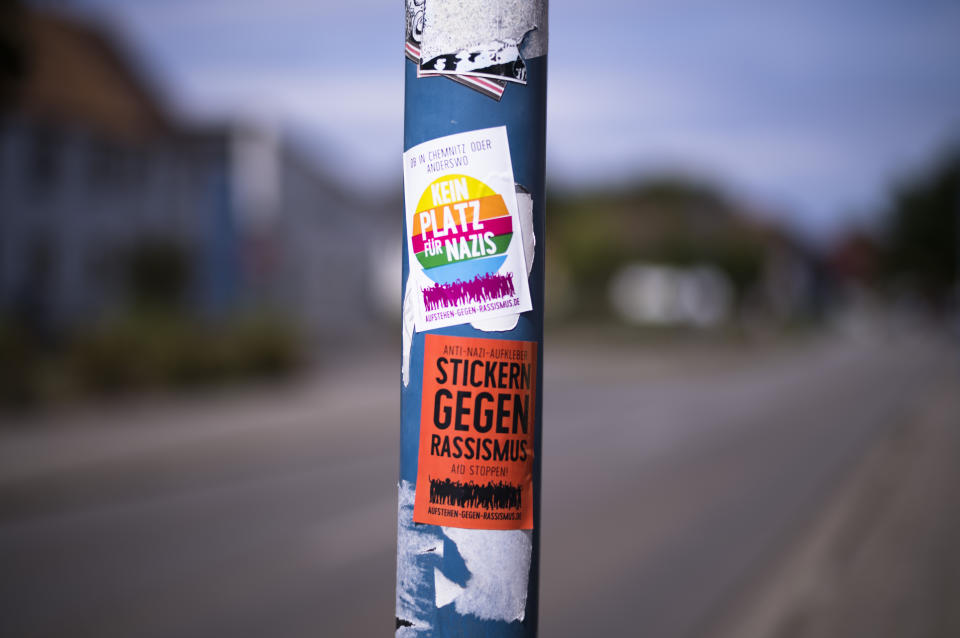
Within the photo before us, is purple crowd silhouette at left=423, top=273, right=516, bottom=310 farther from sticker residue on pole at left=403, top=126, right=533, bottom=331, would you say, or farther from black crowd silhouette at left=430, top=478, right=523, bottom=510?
black crowd silhouette at left=430, top=478, right=523, bottom=510

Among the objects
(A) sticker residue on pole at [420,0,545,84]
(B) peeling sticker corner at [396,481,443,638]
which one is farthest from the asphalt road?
(A) sticker residue on pole at [420,0,545,84]

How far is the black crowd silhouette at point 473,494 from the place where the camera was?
2.18 m

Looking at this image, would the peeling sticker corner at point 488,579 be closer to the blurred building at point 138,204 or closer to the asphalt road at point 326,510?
the asphalt road at point 326,510

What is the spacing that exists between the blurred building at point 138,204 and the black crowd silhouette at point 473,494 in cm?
2002

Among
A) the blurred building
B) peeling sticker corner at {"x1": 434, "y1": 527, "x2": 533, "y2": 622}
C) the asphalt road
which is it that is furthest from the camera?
the blurred building

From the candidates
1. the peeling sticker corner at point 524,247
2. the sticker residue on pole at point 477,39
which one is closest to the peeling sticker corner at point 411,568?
the peeling sticker corner at point 524,247

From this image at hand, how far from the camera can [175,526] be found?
8.55 m

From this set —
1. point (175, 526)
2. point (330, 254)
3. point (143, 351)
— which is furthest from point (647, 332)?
point (175, 526)

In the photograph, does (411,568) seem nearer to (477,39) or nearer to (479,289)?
(479,289)

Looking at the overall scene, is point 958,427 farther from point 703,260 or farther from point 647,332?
point 703,260

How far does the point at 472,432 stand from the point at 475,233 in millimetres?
486

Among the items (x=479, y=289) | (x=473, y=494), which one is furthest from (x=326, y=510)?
(x=479, y=289)

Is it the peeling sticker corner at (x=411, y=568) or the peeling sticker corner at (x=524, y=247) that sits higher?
the peeling sticker corner at (x=524, y=247)

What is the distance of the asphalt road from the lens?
20.5ft
